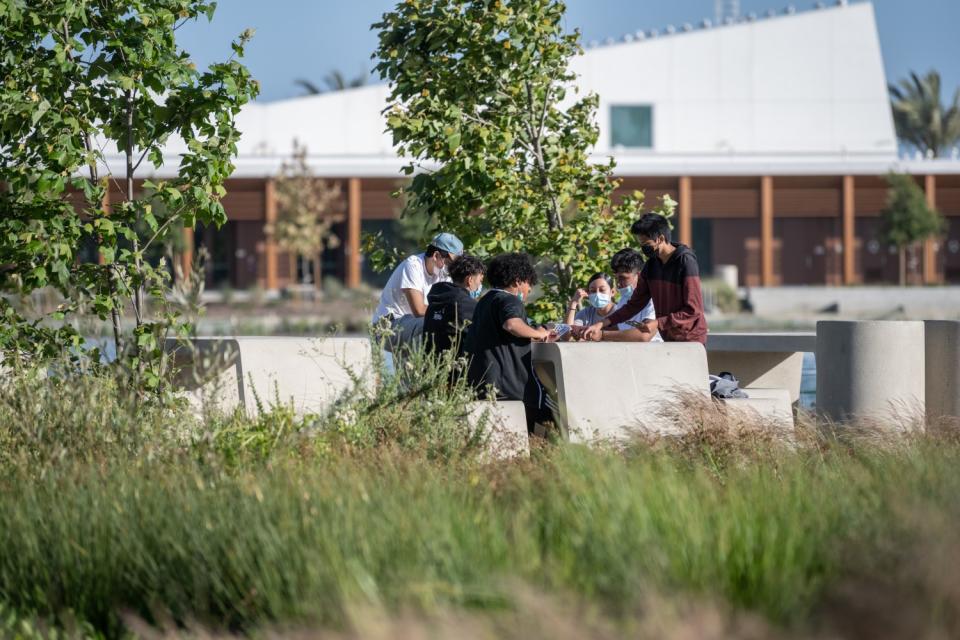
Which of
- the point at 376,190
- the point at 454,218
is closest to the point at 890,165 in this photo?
the point at 376,190

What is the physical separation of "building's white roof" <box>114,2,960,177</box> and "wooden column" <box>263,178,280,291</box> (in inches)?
66.7

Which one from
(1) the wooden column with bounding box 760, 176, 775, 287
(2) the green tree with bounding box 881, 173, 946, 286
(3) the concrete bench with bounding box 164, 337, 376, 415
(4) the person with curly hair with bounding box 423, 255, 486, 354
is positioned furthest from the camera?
(1) the wooden column with bounding box 760, 176, 775, 287

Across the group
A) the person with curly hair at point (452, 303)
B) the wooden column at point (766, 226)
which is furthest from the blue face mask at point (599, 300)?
the wooden column at point (766, 226)

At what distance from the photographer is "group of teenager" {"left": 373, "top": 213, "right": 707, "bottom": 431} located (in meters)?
6.43

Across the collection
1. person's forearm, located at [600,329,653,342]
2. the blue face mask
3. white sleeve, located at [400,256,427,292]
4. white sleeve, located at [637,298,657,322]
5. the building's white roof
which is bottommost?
person's forearm, located at [600,329,653,342]

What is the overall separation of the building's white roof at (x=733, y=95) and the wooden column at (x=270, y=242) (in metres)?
1.70

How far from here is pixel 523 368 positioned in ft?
21.4

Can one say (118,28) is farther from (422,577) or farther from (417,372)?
(422,577)

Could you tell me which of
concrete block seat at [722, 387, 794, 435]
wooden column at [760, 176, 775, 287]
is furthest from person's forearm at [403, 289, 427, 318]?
wooden column at [760, 176, 775, 287]

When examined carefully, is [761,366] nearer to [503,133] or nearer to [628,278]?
[628,278]

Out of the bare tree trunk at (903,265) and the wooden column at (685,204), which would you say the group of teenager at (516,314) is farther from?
the bare tree trunk at (903,265)

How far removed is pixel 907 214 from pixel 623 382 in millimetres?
33904

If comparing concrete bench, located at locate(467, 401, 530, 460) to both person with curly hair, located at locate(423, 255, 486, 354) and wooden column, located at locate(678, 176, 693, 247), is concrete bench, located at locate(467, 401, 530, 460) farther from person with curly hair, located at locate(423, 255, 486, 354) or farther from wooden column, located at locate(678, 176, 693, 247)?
wooden column, located at locate(678, 176, 693, 247)

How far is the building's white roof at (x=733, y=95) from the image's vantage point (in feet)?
133
